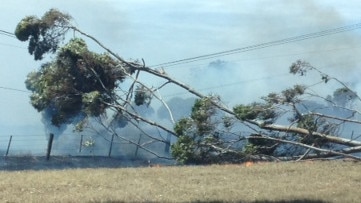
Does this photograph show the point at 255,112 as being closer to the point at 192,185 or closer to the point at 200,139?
the point at 200,139

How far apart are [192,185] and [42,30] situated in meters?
14.7

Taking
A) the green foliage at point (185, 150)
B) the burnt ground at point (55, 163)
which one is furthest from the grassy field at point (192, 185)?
the burnt ground at point (55, 163)

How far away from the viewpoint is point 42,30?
27.3 m

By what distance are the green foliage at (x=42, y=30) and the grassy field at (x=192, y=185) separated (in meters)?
11.3

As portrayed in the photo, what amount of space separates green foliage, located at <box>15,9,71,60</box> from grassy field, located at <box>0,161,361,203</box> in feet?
37.2

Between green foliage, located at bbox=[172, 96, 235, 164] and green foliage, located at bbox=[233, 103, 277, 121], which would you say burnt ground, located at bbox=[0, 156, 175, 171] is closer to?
green foliage, located at bbox=[172, 96, 235, 164]

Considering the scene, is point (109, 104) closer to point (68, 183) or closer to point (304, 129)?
point (304, 129)

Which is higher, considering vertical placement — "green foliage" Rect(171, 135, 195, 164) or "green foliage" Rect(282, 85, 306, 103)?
"green foliage" Rect(282, 85, 306, 103)

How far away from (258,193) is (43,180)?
13.9 ft

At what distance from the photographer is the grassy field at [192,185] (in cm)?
1211

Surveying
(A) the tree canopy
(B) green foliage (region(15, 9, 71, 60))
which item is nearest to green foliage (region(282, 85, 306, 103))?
(A) the tree canopy

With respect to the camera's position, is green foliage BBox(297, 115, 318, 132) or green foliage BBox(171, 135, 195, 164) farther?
green foliage BBox(297, 115, 318, 132)

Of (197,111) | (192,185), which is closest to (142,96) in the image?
(197,111)

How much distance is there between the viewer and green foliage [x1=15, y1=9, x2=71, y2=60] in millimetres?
27031
